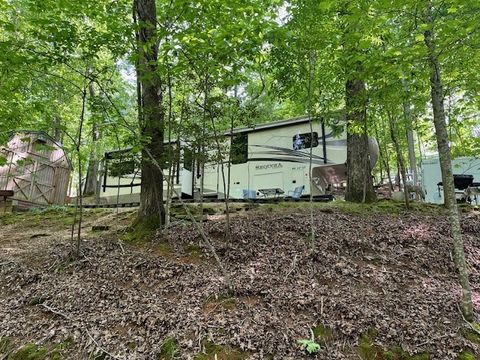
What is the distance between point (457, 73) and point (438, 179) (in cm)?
926

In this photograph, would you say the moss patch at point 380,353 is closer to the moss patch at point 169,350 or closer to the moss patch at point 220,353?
the moss patch at point 220,353

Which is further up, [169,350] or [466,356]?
[169,350]

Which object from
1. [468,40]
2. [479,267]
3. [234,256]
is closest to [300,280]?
[234,256]

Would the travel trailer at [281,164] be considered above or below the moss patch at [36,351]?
above

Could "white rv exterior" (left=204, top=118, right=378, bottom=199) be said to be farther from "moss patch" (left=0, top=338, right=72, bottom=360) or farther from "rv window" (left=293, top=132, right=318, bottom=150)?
"moss patch" (left=0, top=338, right=72, bottom=360)

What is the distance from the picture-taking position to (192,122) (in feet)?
16.4

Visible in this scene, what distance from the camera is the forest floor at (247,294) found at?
2902mm

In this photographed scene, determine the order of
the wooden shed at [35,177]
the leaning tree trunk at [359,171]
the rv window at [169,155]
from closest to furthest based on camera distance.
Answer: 1. the rv window at [169,155]
2. the leaning tree trunk at [359,171]
3. the wooden shed at [35,177]

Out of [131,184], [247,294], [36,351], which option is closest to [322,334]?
[247,294]

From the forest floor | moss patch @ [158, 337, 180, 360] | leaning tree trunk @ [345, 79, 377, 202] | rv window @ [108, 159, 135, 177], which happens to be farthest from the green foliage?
rv window @ [108, 159, 135, 177]

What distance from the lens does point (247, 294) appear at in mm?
3539

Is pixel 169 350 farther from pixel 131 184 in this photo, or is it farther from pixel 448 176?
pixel 131 184

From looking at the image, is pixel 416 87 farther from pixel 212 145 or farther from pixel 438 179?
pixel 438 179

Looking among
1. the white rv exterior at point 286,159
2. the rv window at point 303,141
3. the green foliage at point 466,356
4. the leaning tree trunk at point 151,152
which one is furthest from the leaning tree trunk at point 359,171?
the green foliage at point 466,356
